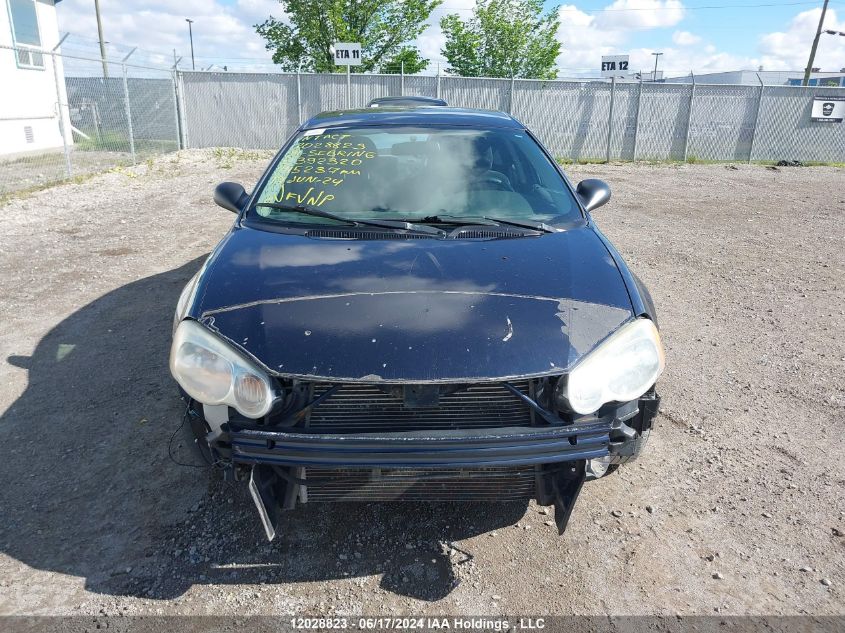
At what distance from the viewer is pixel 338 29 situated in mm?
23578

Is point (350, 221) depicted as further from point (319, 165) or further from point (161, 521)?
point (161, 521)

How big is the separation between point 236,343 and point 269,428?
1.07ft

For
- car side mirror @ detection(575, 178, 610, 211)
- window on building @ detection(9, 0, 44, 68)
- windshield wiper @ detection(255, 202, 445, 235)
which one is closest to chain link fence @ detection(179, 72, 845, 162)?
window on building @ detection(9, 0, 44, 68)

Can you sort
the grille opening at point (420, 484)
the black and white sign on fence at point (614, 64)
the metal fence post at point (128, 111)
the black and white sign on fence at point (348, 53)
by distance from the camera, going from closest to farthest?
the grille opening at point (420, 484)
the metal fence post at point (128, 111)
the black and white sign on fence at point (348, 53)
the black and white sign on fence at point (614, 64)

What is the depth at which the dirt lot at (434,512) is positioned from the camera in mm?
2354

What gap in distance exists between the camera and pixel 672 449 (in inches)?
131

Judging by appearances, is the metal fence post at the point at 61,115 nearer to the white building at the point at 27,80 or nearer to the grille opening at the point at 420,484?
the white building at the point at 27,80

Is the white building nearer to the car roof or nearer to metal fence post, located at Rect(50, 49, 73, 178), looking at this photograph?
metal fence post, located at Rect(50, 49, 73, 178)

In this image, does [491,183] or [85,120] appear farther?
[85,120]

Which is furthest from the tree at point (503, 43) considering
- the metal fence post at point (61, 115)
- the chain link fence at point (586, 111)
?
the metal fence post at point (61, 115)

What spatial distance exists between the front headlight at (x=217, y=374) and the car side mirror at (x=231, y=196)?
152 cm

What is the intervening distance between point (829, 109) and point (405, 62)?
15406mm

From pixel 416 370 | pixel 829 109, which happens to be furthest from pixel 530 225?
pixel 829 109

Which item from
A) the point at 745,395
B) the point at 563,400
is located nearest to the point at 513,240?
the point at 563,400
